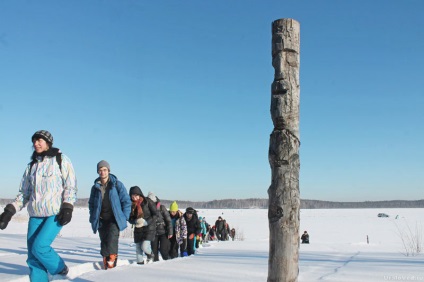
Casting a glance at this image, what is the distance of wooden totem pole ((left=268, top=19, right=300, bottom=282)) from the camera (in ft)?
9.71

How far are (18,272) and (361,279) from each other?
4.20 metres

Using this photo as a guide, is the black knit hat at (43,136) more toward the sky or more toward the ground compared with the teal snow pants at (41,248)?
more toward the sky

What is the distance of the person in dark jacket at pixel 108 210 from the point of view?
5.66 m

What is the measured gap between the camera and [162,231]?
8.12 m

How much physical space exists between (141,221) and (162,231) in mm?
1201

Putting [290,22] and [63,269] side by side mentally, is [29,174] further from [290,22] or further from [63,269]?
[290,22]

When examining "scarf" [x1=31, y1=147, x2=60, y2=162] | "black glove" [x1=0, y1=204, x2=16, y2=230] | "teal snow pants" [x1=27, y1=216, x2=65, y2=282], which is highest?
"scarf" [x1=31, y1=147, x2=60, y2=162]

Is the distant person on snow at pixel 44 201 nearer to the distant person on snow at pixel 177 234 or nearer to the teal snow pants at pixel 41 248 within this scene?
the teal snow pants at pixel 41 248

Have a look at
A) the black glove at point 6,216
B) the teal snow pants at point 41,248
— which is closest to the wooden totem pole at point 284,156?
the teal snow pants at point 41,248

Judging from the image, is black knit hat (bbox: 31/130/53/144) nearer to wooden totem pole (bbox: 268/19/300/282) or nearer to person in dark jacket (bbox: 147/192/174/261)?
wooden totem pole (bbox: 268/19/300/282)

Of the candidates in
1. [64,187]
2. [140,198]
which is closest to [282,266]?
[64,187]

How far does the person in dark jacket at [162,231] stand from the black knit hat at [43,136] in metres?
4.03

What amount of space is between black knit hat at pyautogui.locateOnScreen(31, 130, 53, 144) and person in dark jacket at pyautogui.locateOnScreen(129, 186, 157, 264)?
2.92m

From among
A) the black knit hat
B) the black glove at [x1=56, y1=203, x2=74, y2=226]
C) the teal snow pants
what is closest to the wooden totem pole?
the black glove at [x1=56, y1=203, x2=74, y2=226]
